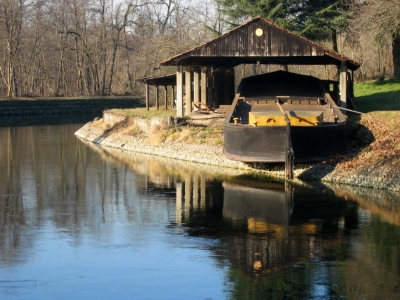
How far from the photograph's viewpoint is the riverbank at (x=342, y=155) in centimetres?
2191

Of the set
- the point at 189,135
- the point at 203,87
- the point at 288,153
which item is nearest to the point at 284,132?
the point at 288,153

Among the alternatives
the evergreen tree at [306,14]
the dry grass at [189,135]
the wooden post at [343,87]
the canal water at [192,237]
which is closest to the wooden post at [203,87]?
the dry grass at [189,135]

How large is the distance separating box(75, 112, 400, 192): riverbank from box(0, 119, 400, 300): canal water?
723mm

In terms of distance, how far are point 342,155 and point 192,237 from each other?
932 centimetres

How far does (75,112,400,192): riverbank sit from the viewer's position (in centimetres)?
2191

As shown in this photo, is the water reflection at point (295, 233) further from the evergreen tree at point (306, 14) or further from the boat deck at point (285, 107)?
the evergreen tree at point (306, 14)

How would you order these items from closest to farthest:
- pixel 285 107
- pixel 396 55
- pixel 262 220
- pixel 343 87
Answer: pixel 262 220 < pixel 285 107 < pixel 343 87 < pixel 396 55

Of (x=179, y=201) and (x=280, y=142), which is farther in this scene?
(x=280, y=142)

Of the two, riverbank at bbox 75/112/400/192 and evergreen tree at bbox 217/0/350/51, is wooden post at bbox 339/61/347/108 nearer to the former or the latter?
riverbank at bbox 75/112/400/192

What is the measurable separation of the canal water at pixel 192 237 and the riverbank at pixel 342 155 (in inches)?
28.5

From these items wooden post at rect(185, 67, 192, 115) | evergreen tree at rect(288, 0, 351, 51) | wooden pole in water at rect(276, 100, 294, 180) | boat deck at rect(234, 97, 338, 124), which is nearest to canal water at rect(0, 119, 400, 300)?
wooden pole in water at rect(276, 100, 294, 180)

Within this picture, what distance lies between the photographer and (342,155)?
23.9 m

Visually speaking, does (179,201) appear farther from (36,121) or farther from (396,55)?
(36,121)

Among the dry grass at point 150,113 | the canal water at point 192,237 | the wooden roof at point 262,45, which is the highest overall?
the wooden roof at point 262,45
